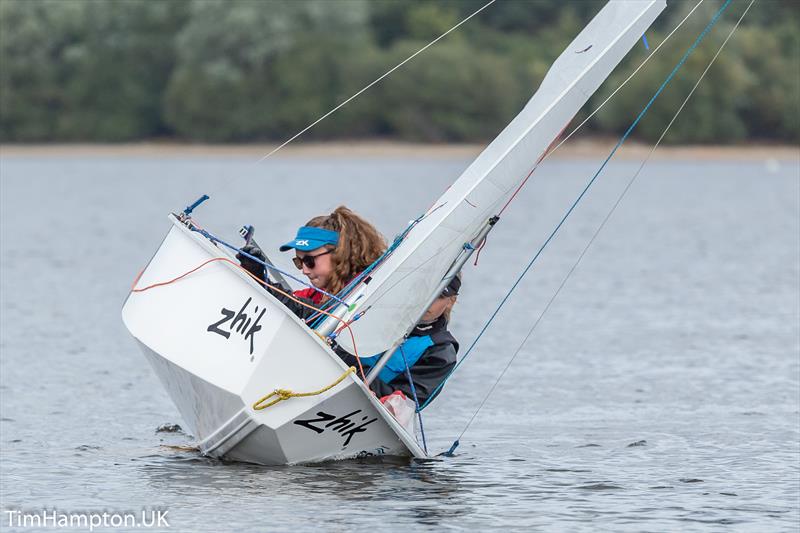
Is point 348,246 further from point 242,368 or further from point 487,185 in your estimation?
point 242,368

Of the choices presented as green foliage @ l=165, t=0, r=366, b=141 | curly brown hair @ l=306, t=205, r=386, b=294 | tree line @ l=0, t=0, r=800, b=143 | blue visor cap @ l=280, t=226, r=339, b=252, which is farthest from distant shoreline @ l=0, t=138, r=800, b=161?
blue visor cap @ l=280, t=226, r=339, b=252

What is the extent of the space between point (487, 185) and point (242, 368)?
192 cm

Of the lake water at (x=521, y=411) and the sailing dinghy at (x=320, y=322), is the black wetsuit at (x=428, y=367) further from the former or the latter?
the lake water at (x=521, y=411)

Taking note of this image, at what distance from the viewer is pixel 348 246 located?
10312 mm

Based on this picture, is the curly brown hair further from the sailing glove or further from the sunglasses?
the sailing glove

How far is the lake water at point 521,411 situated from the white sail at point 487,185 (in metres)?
1.12

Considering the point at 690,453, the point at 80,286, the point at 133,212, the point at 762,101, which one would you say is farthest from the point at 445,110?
the point at 690,453

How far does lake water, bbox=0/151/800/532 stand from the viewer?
Answer: 32.1 ft

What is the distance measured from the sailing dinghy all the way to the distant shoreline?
70310 millimetres

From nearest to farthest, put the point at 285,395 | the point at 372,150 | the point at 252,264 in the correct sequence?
1. the point at 285,395
2. the point at 252,264
3. the point at 372,150

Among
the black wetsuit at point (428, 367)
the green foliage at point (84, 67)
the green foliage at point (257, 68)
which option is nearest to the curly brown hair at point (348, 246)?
the black wetsuit at point (428, 367)

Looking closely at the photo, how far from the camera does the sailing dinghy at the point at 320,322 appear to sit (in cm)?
968

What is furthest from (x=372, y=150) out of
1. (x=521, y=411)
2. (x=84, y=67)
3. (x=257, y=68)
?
(x=521, y=411)

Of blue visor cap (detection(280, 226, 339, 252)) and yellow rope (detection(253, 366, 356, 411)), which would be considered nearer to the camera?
yellow rope (detection(253, 366, 356, 411))
